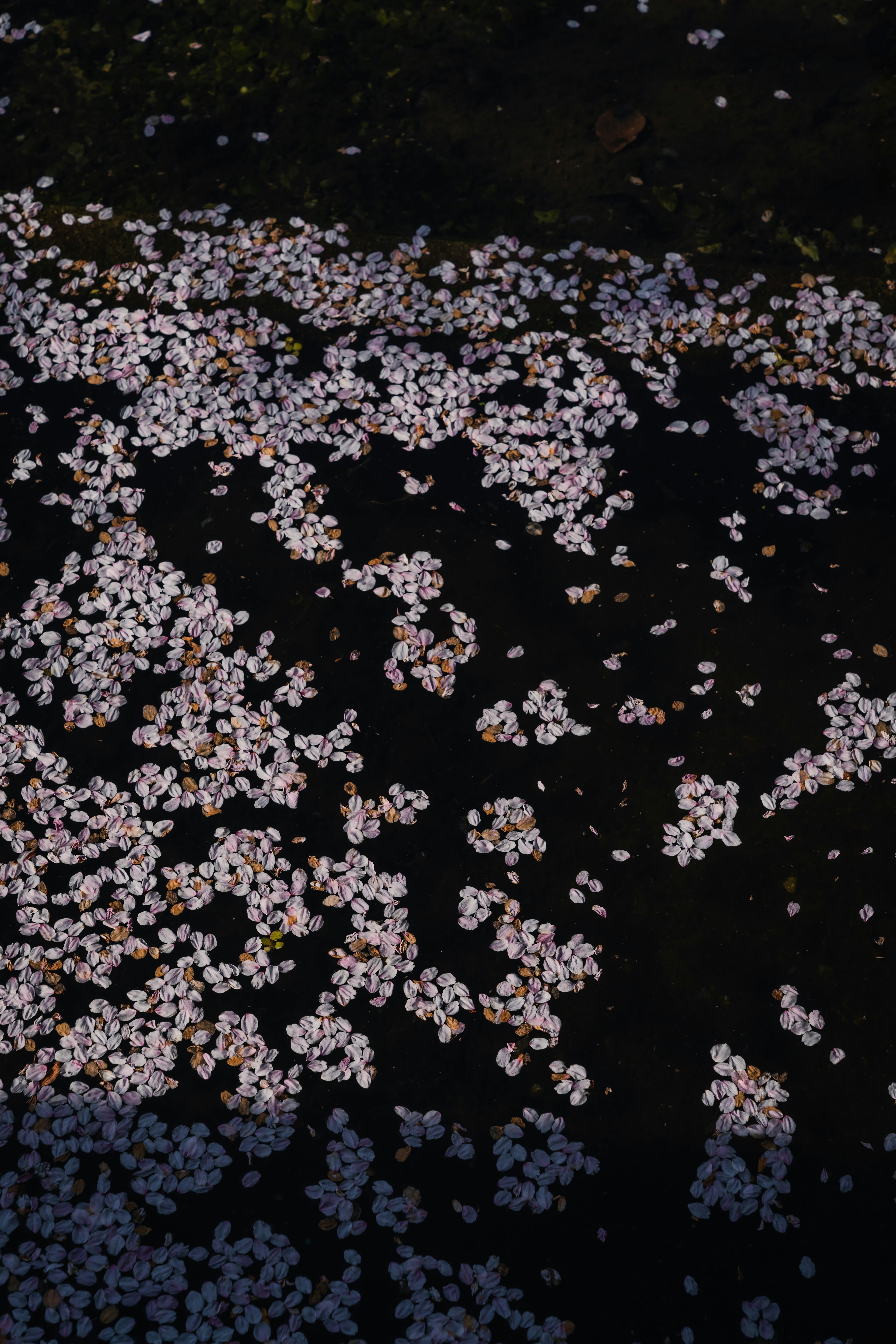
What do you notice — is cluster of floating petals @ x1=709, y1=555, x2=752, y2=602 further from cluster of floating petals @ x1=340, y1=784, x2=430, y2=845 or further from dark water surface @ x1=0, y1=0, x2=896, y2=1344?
cluster of floating petals @ x1=340, y1=784, x2=430, y2=845

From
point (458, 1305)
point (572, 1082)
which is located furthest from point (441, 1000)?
point (458, 1305)

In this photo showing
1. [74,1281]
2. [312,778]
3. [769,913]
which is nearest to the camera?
[74,1281]

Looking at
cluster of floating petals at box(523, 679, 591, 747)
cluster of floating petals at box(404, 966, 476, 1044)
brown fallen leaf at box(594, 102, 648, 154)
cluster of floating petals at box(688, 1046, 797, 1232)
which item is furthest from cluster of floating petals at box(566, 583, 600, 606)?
brown fallen leaf at box(594, 102, 648, 154)

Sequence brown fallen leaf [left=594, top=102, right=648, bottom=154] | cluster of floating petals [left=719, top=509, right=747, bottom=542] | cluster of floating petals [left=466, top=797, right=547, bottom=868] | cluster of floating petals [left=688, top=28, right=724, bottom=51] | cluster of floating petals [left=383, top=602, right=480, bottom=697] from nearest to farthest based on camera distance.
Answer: cluster of floating petals [left=466, top=797, right=547, bottom=868]
cluster of floating petals [left=383, top=602, right=480, bottom=697]
cluster of floating petals [left=719, top=509, right=747, bottom=542]
brown fallen leaf [left=594, top=102, right=648, bottom=154]
cluster of floating petals [left=688, top=28, right=724, bottom=51]

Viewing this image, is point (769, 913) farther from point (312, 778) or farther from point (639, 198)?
point (639, 198)

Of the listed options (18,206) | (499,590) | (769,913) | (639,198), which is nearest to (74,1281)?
(769,913)
